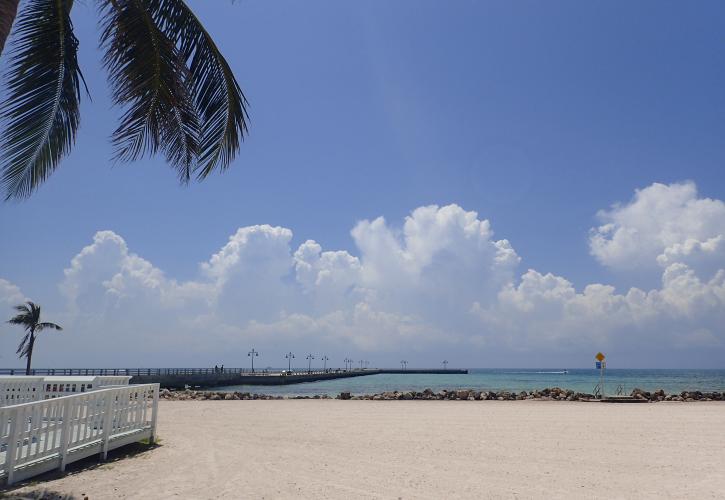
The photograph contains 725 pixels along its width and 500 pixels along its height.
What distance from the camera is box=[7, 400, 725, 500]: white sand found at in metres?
7.05

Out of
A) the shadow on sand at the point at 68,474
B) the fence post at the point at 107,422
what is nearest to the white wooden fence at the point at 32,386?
the shadow on sand at the point at 68,474

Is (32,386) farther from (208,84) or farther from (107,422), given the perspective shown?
(208,84)

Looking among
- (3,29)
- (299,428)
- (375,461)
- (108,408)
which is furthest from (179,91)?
(299,428)

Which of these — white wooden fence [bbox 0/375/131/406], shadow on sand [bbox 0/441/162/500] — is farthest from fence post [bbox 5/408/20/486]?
white wooden fence [bbox 0/375/131/406]

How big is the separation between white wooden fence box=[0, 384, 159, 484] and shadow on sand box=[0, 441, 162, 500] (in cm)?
11

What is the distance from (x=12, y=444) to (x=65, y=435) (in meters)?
1.18

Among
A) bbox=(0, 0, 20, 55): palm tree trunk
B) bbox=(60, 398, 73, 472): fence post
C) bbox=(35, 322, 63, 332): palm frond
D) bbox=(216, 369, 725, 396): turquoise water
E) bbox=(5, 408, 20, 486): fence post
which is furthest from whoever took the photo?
bbox=(216, 369, 725, 396): turquoise water

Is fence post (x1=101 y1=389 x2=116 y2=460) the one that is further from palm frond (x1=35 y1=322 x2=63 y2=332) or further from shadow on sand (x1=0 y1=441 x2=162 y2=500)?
palm frond (x1=35 y1=322 x2=63 y2=332)

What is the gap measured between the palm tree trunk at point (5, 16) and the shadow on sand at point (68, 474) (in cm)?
490

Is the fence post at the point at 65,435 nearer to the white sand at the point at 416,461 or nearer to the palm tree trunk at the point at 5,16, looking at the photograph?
the white sand at the point at 416,461

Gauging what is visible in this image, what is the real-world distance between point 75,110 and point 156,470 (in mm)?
5533

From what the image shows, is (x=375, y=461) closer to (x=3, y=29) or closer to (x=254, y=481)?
(x=254, y=481)

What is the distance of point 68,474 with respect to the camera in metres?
7.34

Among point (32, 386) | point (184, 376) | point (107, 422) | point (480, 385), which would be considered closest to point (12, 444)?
point (107, 422)
